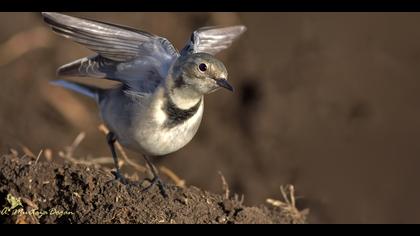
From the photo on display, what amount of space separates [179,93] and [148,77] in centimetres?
24

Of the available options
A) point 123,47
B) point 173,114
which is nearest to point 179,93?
point 173,114

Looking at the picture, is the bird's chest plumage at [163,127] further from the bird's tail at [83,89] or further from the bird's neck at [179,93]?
the bird's tail at [83,89]

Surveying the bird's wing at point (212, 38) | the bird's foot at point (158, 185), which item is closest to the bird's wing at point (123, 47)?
the bird's wing at point (212, 38)

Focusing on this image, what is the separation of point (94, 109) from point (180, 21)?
1575mm

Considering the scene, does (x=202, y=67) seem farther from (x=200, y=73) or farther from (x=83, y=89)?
(x=83, y=89)

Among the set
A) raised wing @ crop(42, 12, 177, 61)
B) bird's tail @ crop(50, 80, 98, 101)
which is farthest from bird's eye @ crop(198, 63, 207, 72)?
bird's tail @ crop(50, 80, 98, 101)

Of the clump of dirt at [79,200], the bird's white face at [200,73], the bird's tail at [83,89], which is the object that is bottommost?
the clump of dirt at [79,200]

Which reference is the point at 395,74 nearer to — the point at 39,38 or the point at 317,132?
the point at 317,132

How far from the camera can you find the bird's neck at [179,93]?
5.04 metres

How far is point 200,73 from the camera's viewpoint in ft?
16.3

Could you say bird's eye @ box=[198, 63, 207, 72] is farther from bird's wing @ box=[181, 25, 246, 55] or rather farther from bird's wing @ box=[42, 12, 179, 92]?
bird's wing @ box=[181, 25, 246, 55]

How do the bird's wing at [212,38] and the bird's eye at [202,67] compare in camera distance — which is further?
the bird's wing at [212,38]

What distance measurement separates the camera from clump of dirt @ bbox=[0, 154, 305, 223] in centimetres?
448

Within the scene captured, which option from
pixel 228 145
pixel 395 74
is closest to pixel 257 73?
pixel 228 145
